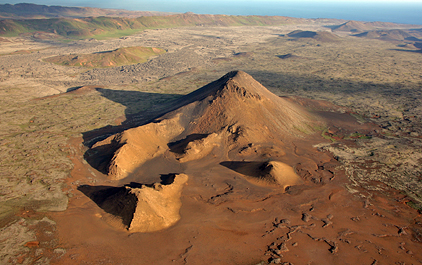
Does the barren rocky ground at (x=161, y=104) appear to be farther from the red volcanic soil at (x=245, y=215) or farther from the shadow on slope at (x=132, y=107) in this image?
the shadow on slope at (x=132, y=107)

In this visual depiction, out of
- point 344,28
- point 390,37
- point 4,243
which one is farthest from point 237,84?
point 344,28

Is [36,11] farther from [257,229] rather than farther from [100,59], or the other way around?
[257,229]

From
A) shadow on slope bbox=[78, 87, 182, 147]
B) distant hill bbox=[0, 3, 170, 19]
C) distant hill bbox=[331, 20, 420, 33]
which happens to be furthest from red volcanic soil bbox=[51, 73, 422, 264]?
distant hill bbox=[0, 3, 170, 19]

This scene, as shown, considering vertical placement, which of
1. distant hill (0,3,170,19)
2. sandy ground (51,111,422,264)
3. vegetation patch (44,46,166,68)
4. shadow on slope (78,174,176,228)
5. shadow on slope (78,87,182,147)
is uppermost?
distant hill (0,3,170,19)

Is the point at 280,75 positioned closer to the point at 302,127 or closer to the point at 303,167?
the point at 302,127

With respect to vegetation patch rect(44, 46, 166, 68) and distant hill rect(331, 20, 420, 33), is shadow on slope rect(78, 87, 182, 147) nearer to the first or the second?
vegetation patch rect(44, 46, 166, 68)

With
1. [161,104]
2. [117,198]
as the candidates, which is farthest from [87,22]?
[117,198]
